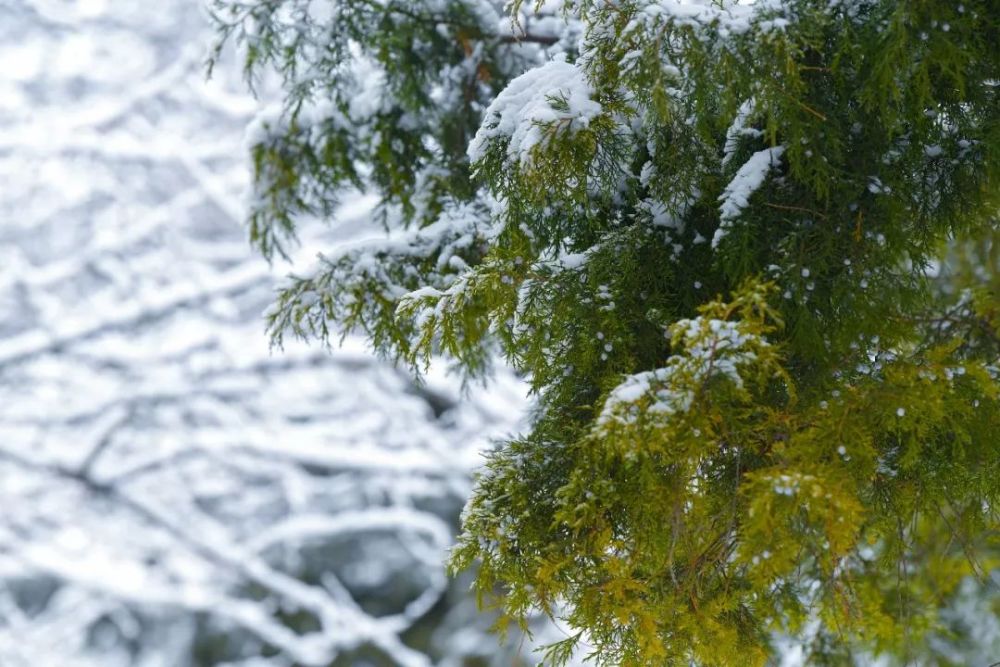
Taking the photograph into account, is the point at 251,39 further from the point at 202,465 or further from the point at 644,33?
the point at 202,465

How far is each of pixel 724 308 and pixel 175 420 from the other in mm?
7355

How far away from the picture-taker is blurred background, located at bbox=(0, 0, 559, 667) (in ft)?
25.9

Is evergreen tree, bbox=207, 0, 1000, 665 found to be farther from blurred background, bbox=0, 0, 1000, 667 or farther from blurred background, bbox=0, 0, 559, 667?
blurred background, bbox=0, 0, 559, 667

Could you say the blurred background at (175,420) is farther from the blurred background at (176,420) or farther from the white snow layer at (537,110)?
the white snow layer at (537,110)

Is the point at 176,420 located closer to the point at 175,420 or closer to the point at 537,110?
the point at 175,420

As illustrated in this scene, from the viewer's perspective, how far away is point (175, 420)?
27.4 ft

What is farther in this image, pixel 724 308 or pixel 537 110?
pixel 537 110

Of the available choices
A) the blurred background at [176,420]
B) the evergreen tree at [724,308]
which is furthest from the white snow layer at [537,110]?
the blurred background at [176,420]

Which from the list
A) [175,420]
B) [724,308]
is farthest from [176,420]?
[724,308]

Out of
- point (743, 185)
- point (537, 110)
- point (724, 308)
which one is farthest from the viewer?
point (743, 185)

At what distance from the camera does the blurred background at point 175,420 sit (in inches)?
311

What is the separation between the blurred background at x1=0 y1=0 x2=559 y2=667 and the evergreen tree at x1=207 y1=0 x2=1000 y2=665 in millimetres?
6071

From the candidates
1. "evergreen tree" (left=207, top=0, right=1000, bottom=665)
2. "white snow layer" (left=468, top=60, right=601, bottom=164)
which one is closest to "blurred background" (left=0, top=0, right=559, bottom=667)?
"evergreen tree" (left=207, top=0, right=1000, bottom=665)

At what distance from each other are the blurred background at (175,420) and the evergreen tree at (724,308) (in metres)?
6.07
